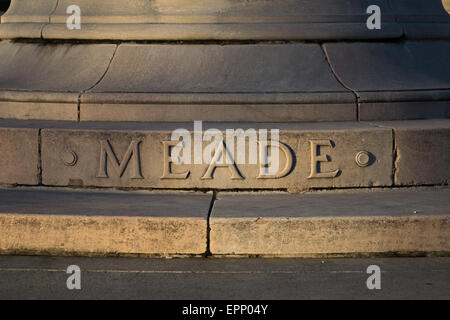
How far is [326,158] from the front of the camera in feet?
21.1

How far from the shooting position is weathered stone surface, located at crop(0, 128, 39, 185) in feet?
21.5

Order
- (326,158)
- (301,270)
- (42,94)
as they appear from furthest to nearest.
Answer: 1. (42,94)
2. (326,158)
3. (301,270)

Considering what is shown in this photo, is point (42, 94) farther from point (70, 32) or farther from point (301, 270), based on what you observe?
point (301, 270)

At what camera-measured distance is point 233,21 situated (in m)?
7.55

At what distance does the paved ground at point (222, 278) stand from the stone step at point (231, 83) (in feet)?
6.56

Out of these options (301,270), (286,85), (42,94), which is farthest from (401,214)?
(42,94)

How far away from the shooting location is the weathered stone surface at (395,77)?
285 inches

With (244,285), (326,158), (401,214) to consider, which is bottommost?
(244,285)

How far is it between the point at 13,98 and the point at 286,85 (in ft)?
8.80

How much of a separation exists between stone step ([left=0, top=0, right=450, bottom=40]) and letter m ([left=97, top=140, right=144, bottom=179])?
1590mm

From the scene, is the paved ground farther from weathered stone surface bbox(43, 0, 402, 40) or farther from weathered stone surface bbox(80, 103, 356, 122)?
weathered stone surface bbox(43, 0, 402, 40)

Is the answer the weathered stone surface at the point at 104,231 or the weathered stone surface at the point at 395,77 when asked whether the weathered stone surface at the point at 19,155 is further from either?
the weathered stone surface at the point at 395,77

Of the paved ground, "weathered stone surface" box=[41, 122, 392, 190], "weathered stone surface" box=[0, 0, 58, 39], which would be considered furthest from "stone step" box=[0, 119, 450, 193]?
"weathered stone surface" box=[0, 0, 58, 39]

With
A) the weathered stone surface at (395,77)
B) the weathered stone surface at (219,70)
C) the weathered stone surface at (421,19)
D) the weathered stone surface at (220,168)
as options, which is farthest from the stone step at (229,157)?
the weathered stone surface at (421,19)
